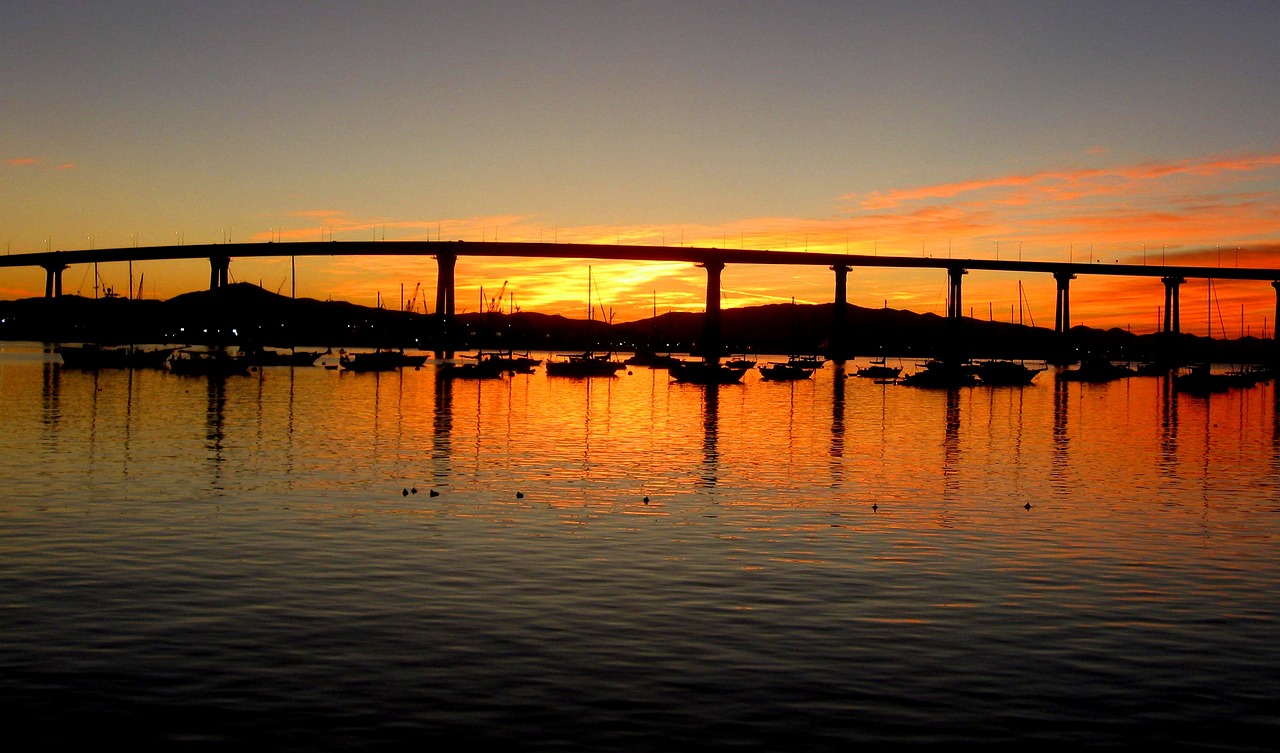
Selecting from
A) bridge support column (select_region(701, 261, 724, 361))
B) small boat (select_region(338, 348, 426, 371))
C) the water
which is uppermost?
bridge support column (select_region(701, 261, 724, 361))

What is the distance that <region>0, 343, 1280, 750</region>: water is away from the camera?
12.6 meters

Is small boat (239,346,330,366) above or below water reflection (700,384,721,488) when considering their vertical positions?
above

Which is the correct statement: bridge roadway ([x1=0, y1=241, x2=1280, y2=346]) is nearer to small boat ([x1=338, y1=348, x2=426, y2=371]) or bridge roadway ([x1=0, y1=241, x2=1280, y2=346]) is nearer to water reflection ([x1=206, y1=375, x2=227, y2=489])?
small boat ([x1=338, y1=348, x2=426, y2=371])

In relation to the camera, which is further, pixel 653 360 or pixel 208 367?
pixel 653 360

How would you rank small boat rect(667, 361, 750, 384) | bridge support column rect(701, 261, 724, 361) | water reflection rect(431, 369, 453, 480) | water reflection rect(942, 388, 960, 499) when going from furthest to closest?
bridge support column rect(701, 261, 724, 361)
small boat rect(667, 361, 750, 384)
water reflection rect(431, 369, 453, 480)
water reflection rect(942, 388, 960, 499)

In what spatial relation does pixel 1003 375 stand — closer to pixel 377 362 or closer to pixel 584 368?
pixel 584 368

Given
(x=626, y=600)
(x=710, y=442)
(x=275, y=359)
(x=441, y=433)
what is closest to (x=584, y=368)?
(x=275, y=359)

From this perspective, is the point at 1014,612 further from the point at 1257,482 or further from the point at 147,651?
the point at 1257,482

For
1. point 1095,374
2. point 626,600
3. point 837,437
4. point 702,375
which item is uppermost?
point 1095,374

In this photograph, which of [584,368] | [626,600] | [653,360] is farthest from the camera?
[653,360]

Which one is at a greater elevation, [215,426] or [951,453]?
[215,426]

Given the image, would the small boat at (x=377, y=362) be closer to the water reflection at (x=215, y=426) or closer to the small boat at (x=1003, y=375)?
the water reflection at (x=215, y=426)

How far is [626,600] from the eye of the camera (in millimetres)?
18391

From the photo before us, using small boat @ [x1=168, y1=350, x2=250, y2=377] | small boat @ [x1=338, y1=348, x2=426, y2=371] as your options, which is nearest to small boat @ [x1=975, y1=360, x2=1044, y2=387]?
small boat @ [x1=338, y1=348, x2=426, y2=371]
